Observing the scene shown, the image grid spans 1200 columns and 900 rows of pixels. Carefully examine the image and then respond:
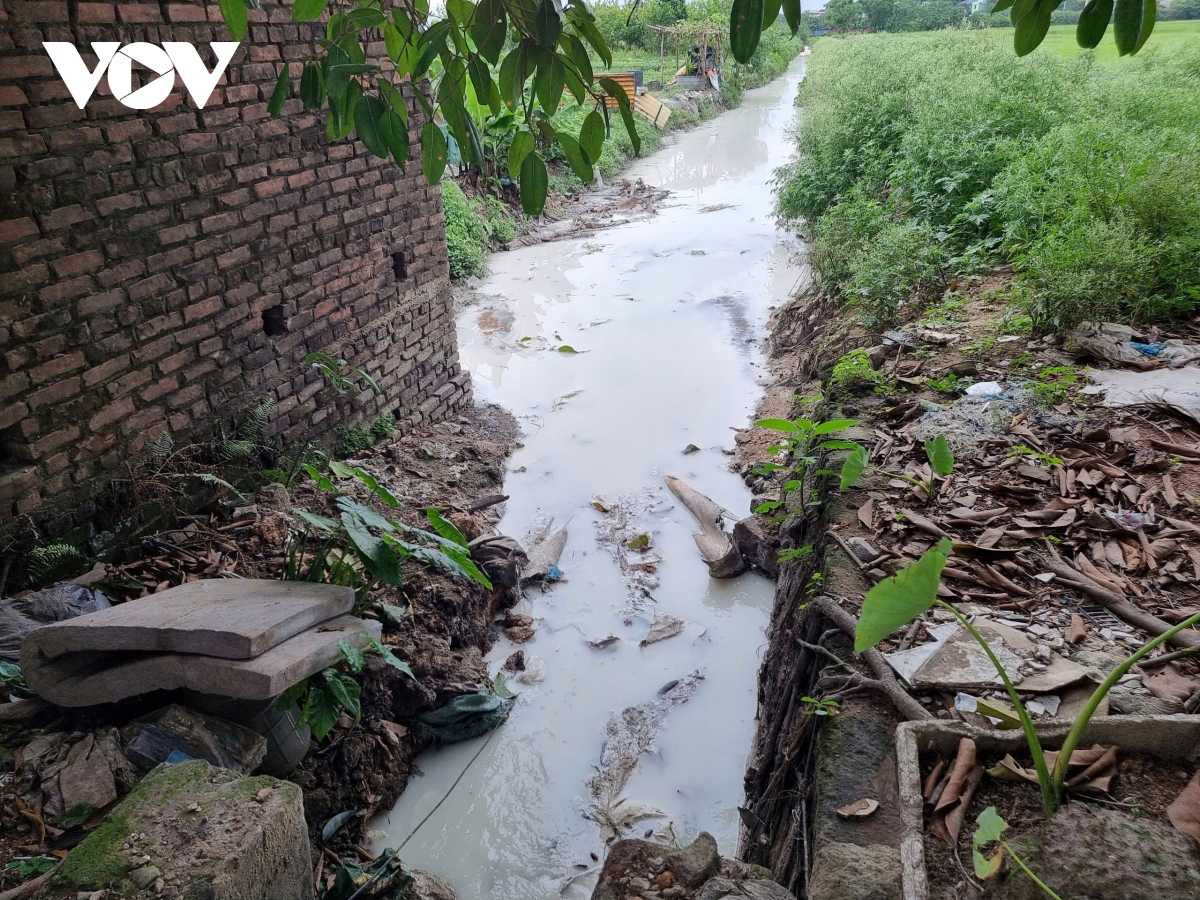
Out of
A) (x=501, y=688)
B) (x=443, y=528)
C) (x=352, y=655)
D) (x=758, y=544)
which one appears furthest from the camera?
(x=758, y=544)

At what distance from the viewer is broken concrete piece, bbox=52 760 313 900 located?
6.81 ft

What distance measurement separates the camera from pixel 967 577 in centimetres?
308

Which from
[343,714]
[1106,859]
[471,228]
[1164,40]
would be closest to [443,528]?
[343,714]

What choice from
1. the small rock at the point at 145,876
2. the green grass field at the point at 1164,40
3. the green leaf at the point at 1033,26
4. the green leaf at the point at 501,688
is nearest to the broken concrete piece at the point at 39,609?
the small rock at the point at 145,876

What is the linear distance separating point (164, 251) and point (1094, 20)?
12.8ft

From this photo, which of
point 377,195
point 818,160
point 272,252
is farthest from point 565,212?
point 272,252

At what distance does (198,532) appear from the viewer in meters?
3.89

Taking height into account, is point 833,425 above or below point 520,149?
below

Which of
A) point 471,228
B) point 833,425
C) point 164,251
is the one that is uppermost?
point 164,251

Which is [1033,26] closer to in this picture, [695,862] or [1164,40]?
[695,862]

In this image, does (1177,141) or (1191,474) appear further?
(1177,141)

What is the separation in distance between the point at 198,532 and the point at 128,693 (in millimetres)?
1260

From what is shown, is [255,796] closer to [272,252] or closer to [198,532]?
[198,532]

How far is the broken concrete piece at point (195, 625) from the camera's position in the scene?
268 centimetres
